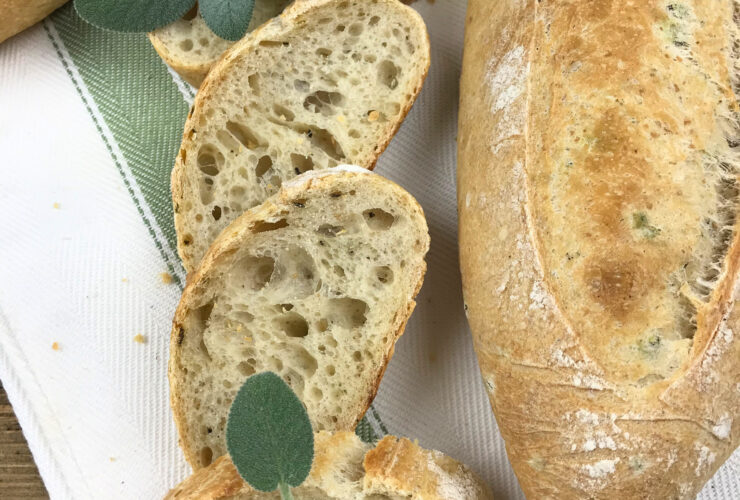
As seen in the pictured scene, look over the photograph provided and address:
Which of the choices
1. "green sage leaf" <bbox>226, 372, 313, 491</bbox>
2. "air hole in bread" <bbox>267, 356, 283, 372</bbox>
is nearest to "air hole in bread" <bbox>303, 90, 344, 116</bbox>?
"air hole in bread" <bbox>267, 356, 283, 372</bbox>

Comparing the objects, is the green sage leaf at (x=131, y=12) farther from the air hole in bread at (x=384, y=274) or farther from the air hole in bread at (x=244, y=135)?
the air hole in bread at (x=384, y=274)

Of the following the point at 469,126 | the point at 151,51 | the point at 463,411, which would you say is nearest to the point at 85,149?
the point at 151,51

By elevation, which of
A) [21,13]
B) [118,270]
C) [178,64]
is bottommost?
[118,270]

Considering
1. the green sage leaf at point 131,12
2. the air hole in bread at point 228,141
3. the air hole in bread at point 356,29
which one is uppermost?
the green sage leaf at point 131,12

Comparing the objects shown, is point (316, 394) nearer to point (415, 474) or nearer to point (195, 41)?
point (415, 474)

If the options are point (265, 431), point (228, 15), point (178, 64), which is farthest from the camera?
point (178, 64)

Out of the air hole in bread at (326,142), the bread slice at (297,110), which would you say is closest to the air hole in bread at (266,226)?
the bread slice at (297,110)

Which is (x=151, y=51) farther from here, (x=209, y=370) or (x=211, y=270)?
(x=209, y=370)

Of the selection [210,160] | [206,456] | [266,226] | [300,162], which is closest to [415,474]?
[206,456]
